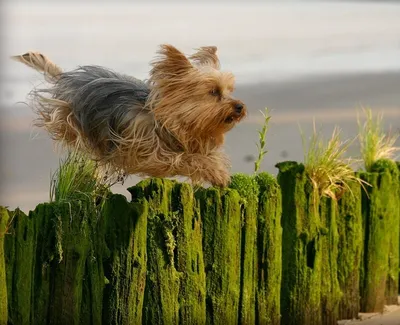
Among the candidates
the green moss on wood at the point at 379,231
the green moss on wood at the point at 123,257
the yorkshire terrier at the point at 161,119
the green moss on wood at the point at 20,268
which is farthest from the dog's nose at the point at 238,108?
the green moss on wood at the point at 379,231

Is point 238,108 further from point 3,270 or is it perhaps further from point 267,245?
point 3,270

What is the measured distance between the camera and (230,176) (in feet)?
23.0

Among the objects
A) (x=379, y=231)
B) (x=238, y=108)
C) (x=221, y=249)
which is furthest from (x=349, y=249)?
(x=238, y=108)

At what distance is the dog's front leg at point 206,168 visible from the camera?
263 inches

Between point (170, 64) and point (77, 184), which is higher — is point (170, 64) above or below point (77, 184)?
above

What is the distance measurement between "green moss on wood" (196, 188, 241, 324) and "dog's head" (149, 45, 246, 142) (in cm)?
45

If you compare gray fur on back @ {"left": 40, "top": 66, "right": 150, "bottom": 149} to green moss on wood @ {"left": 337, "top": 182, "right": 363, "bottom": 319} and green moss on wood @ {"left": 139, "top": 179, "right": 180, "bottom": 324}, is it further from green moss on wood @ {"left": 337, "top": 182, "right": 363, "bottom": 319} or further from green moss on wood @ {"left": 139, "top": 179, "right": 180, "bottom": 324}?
green moss on wood @ {"left": 337, "top": 182, "right": 363, "bottom": 319}

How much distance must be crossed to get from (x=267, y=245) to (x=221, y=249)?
1.72ft

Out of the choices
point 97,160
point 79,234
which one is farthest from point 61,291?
point 97,160

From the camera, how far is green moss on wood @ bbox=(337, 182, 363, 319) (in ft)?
26.7

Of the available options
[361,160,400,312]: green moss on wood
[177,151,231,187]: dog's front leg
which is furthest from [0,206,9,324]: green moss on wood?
[361,160,400,312]: green moss on wood

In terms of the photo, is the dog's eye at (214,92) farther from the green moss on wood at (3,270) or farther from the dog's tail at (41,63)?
the green moss on wood at (3,270)

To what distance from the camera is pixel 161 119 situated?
6816 mm

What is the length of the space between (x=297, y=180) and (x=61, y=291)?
223 cm
